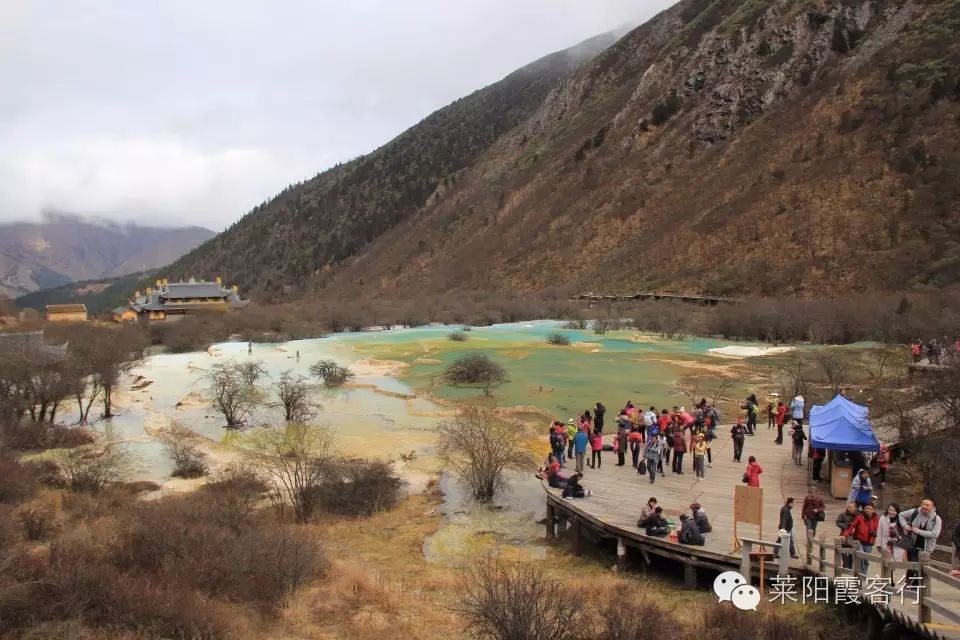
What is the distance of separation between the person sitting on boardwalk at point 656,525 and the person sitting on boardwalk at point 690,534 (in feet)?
1.14

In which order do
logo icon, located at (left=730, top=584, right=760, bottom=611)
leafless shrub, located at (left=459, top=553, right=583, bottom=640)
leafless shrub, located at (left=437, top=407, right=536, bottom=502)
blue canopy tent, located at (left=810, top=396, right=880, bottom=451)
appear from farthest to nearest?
leafless shrub, located at (left=437, top=407, right=536, bottom=502), blue canopy tent, located at (left=810, top=396, right=880, bottom=451), leafless shrub, located at (left=459, top=553, right=583, bottom=640), logo icon, located at (left=730, top=584, right=760, bottom=611)

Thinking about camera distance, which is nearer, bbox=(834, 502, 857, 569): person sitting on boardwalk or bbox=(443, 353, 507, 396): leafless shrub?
bbox=(834, 502, 857, 569): person sitting on boardwalk

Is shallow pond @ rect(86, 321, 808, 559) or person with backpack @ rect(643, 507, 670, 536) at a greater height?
person with backpack @ rect(643, 507, 670, 536)

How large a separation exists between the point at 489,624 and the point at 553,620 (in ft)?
4.41

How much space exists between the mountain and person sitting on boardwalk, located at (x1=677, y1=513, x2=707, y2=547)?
47.8m

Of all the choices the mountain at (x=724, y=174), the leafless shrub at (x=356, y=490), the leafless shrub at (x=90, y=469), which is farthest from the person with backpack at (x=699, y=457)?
the mountain at (x=724, y=174)

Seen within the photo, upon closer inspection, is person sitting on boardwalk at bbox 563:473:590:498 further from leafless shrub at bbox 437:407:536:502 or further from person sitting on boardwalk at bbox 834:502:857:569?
person sitting on boardwalk at bbox 834:502:857:569

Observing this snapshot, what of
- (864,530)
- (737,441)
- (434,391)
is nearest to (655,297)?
(434,391)

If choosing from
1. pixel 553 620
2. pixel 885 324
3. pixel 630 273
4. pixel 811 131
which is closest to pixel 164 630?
pixel 553 620

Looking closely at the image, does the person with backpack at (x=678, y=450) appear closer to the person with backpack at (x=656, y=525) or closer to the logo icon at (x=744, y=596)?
the person with backpack at (x=656, y=525)

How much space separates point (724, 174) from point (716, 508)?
69.4m

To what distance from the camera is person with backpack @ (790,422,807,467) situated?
15641 millimetres

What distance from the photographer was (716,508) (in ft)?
44.1

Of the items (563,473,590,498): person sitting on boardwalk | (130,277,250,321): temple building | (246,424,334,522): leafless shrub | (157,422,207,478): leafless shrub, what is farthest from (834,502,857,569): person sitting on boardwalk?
(130,277,250,321): temple building
